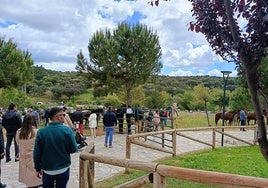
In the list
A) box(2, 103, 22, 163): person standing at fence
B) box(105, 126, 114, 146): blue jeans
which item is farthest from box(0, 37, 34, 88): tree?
box(2, 103, 22, 163): person standing at fence

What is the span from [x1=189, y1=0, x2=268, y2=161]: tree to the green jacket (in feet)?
7.28

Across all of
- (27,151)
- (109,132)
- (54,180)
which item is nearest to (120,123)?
(109,132)

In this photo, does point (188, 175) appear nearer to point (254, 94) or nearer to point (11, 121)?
point (254, 94)

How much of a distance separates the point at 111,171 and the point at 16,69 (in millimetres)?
25590

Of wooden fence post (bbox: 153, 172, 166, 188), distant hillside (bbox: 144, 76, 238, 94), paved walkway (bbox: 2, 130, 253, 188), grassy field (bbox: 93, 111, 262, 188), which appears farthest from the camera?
distant hillside (bbox: 144, 76, 238, 94)

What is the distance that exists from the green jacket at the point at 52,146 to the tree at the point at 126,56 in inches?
1008

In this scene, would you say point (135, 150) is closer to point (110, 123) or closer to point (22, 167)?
point (110, 123)

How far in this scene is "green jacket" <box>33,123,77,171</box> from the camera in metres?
4.65

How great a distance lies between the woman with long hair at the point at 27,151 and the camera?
6.38 m

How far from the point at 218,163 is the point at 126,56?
65.2 ft

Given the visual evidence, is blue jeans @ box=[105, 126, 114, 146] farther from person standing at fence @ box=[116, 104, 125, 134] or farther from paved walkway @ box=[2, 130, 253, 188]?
person standing at fence @ box=[116, 104, 125, 134]

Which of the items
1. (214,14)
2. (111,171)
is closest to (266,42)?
(214,14)

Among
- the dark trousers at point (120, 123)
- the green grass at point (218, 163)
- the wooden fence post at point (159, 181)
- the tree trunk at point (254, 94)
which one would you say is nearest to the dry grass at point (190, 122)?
the dark trousers at point (120, 123)

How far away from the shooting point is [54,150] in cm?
466
